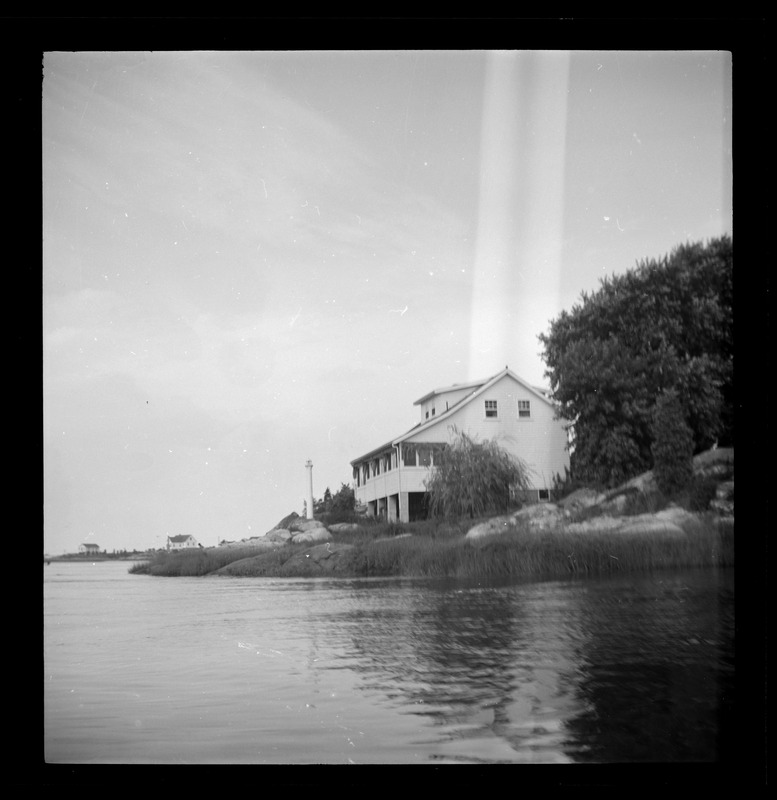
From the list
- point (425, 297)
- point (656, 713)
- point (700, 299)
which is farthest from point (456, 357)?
point (656, 713)

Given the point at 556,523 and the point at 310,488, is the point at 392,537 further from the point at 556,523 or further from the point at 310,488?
the point at 556,523

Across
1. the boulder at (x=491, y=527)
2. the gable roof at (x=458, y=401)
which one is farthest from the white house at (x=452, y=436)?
the boulder at (x=491, y=527)

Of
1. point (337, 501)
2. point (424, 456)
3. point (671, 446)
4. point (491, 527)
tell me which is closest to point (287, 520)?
point (337, 501)

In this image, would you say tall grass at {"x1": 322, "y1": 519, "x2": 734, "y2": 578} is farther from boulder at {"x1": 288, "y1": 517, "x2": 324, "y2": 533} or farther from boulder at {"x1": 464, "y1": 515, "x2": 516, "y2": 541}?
boulder at {"x1": 288, "y1": 517, "x2": 324, "y2": 533}

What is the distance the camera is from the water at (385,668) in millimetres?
4410

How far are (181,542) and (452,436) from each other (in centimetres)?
178

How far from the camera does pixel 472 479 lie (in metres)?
5.31

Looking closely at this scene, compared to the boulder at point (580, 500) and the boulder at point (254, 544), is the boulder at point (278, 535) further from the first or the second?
the boulder at point (580, 500)

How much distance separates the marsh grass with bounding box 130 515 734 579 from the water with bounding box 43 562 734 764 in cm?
9

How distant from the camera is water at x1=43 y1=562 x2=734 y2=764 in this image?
4.41m
